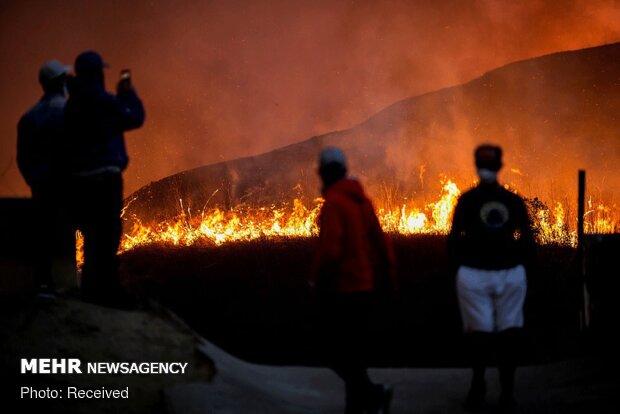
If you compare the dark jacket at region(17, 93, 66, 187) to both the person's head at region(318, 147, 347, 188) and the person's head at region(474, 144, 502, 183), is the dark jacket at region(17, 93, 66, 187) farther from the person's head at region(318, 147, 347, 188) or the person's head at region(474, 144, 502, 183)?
the person's head at region(474, 144, 502, 183)

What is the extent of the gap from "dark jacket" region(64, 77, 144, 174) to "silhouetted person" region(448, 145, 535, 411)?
2.96 meters

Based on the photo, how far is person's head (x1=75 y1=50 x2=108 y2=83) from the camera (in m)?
6.86

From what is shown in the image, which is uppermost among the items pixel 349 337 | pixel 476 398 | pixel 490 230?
pixel 490 230

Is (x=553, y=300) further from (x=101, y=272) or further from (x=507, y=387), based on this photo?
(x=101, y=272)

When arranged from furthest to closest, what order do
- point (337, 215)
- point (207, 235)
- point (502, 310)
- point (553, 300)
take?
1. point (207, 235)
2. point (553, 300)
3. point (502, 310)
4. point (337, 215)

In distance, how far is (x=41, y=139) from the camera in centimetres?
717

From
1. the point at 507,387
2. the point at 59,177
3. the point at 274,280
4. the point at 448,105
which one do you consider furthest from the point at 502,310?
the point at 448,105

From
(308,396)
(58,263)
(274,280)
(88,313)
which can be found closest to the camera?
(88,313)

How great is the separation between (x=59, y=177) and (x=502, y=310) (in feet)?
13.1

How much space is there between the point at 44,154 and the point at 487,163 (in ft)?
12.8

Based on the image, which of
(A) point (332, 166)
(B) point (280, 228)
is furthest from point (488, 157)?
(B) point (280, 228)

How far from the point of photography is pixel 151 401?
6398 mm

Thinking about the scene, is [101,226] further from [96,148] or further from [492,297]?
[492,297]

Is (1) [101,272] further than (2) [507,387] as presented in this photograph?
Yes
